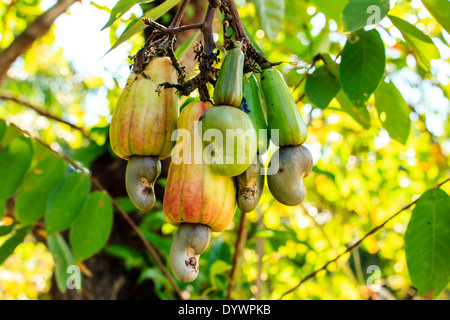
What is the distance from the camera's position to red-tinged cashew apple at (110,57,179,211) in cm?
68

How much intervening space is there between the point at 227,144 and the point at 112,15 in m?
0.37

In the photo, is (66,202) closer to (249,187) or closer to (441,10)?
(249,187)

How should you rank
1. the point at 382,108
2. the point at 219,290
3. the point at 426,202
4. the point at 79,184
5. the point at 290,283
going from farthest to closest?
the point at 290,283
the point at 219,290
the point at 79,184
the point at 382,108
the point at 426,202

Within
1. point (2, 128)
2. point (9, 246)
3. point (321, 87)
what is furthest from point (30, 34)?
point (321, 87)

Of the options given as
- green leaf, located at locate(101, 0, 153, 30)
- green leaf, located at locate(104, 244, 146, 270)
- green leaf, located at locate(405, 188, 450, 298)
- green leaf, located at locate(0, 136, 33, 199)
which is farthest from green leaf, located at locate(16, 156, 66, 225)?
green leaf, located at locate(405, 188, 450, 298)

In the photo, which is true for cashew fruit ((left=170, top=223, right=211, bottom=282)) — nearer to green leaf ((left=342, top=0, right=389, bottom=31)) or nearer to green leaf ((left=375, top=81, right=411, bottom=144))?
green leaf ((left=342, top=0, right=389, bottom=31))

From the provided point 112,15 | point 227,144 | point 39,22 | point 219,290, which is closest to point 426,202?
point 227,144

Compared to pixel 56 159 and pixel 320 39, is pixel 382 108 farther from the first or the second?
pixel 56 159

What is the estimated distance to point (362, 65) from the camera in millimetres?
873

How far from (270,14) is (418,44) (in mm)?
327

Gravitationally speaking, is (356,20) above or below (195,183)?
above

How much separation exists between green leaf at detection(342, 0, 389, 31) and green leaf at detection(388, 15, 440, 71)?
0.15 metres

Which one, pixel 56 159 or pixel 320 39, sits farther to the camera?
pixel 320 39

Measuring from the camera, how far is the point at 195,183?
2.04 feet
